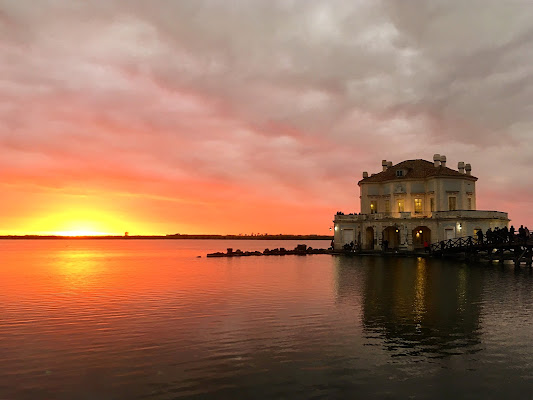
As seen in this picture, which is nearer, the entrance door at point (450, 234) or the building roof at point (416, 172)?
the entrance door at point (450, 234)

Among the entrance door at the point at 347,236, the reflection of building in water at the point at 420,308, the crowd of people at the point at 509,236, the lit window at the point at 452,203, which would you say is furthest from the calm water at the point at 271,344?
the entrance door at the point at 347,236

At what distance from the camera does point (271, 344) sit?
14758mm

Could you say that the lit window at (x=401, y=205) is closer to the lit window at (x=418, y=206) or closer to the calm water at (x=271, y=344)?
the lit window at (x=418, y=206)

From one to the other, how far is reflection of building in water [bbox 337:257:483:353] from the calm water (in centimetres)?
8

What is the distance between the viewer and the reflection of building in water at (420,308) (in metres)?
15.2

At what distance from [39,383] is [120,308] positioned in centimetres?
1161

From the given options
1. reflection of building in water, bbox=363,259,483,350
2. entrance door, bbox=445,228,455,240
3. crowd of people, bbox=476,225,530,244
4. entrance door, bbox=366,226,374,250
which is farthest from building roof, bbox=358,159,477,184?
reflection of building in water, bbox=363,259,483,350

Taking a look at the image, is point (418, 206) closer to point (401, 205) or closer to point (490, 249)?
point (401, 205)

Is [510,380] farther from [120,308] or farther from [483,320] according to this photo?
[120,308]

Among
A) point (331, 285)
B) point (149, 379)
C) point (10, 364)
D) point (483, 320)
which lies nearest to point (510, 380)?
point (483, 320)

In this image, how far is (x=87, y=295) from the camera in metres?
28.2

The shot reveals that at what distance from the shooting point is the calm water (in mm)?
10859

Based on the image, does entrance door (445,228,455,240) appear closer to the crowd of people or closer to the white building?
the white building

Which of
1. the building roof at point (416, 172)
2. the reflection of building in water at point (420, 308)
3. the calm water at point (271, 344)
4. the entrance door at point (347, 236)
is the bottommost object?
the calm water at point (271, 344)
